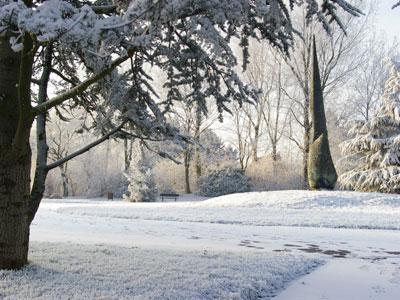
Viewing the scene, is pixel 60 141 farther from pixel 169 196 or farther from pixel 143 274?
pixel 143 274

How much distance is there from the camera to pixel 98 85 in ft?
24.9

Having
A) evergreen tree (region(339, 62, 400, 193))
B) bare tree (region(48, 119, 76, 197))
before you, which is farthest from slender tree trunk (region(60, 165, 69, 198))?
evergreen tree (region(339, 62, 400, 193))

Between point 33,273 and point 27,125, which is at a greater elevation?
point 27,125

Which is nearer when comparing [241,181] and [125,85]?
[125,85]

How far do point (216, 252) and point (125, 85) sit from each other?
3.10 meters

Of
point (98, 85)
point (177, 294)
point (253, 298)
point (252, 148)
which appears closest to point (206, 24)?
point (177, 294)

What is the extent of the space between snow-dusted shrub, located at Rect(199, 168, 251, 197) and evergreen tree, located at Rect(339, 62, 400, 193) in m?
6.77

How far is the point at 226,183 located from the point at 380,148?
10035 mm

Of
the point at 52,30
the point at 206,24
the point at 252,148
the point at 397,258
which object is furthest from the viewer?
the point at 252,148

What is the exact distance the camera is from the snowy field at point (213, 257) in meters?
5.25

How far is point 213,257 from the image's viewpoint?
7352 millimetres

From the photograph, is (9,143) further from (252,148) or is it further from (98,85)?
(252,148)

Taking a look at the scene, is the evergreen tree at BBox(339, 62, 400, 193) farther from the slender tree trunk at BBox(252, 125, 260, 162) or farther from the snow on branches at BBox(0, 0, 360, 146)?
the snow on branches at BBox(0, 0, 360, 146)

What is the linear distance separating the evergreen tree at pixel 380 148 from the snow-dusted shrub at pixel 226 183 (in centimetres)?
677
